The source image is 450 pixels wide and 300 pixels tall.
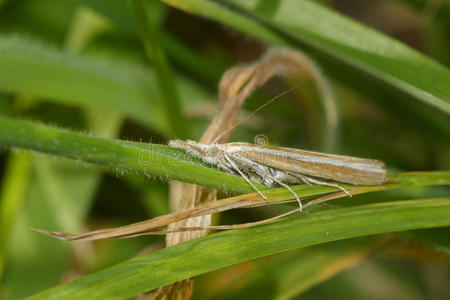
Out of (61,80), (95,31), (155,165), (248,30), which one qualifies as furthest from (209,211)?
(95,31)

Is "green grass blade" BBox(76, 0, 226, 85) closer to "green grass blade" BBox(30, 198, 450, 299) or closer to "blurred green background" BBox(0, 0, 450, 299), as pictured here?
"blurred green background" BBox(0, 0, 450, 299)

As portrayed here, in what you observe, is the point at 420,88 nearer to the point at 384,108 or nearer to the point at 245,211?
the point at 384,108

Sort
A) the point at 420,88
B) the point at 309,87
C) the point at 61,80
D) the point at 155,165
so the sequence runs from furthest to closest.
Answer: the point at 309,87 < the point at 61,80 < the point at 420,88 < the point at 155,165

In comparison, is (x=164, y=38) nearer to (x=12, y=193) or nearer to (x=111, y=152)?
(x=12, y=193)

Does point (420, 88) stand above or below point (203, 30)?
below

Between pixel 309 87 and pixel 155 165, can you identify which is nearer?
pixel 155 165
